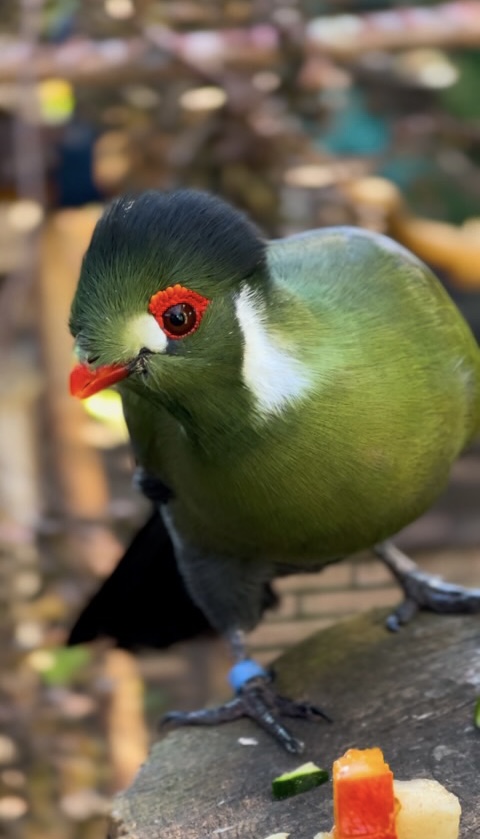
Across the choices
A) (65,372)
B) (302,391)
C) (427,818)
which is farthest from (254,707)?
(65,372)

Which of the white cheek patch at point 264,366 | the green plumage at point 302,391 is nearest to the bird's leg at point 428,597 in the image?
the green plumage at point 302,391

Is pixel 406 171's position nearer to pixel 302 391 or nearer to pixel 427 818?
pixel 302 391

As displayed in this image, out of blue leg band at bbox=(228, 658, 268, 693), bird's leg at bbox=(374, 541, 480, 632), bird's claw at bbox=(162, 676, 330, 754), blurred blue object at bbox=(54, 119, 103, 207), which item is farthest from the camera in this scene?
blurred blue object at bbox=(54, 119, 103, 207)

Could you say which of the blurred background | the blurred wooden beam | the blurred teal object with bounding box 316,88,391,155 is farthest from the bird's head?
the blurred teal object with bounding box 316,88,391,155

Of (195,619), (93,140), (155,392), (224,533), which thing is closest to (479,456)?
(93,140)

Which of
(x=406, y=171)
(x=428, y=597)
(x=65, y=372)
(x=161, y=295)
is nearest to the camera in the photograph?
(x=161, y=295)

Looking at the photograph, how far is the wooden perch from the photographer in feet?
9.37

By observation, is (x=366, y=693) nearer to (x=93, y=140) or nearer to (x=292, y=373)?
(x=292, y=373)

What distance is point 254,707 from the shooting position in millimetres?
1855

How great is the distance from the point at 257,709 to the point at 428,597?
17.4 inches

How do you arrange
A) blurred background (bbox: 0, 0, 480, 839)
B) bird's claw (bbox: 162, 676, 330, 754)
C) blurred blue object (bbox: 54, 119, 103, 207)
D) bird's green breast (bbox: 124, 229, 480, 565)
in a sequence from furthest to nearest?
blurred blue object (bbox: 54, 119, 103, 207), blurred background (bbox: 0, 0, 480, 839), bird's claw (bbox: 162, 676, 330, 754), bird's green breast (bbox: 124, 229, 480, 565)

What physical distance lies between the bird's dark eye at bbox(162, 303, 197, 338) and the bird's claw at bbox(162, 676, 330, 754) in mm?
752

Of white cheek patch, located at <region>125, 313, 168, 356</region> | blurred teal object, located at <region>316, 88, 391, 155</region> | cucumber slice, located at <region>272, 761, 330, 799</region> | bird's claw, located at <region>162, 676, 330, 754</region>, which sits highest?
white cheek patch, located at <region>125, 313, 168, 356</region>

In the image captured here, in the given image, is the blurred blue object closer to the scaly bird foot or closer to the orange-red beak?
the scaly bird foot
